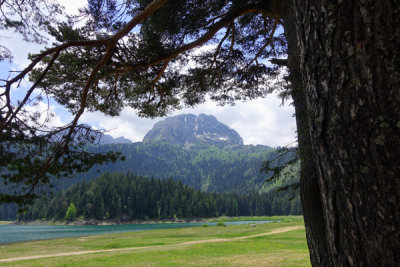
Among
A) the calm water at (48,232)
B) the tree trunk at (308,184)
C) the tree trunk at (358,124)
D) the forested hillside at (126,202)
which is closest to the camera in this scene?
the tree trunk at (358,124)

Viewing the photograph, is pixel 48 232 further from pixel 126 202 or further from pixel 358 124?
pixel 358 124

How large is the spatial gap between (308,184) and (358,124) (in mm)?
2330

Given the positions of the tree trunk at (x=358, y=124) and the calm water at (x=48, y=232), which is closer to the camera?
the tree trunk at (x=358, y=124)

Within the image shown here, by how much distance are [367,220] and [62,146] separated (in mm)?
5898

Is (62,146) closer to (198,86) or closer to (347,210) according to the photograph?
(198,86)

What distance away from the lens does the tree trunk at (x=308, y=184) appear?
2.77m

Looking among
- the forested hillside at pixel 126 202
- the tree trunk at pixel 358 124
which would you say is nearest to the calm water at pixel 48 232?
the forested hillside at pixel 126 202

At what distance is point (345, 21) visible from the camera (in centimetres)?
104

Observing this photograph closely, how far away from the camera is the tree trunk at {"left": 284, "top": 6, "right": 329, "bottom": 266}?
277cm

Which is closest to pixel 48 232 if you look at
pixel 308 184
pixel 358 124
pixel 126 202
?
pixel 126 202

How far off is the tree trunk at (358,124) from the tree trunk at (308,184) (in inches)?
71.6

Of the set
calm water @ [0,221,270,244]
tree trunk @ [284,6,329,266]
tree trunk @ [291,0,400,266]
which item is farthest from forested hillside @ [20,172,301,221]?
tree trunk @ [291,0,400,266]

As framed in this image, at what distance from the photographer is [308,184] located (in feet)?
10.3

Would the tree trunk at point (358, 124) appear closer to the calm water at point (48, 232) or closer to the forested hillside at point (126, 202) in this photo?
the calm water at point (48, 232)
